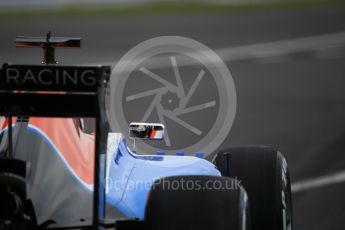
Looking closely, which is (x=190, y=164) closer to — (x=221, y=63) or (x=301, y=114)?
(x=301, y=114)

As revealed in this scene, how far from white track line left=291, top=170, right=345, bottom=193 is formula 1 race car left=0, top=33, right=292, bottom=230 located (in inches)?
82.0

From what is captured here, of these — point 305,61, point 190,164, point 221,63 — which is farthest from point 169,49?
point 190,164

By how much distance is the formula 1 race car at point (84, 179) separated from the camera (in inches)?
139

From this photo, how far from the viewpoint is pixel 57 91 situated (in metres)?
Result: 3.54

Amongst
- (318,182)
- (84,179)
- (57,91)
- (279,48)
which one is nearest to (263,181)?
(84,179)

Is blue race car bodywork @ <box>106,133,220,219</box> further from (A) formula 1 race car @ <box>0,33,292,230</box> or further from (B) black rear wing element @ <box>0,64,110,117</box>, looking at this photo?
(B) black rear wing element @ <box>0,64,110,117</box>

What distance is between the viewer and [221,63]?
8.88 metres

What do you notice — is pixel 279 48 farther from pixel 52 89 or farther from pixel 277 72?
pixel 52 89

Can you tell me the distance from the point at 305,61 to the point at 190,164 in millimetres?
4456

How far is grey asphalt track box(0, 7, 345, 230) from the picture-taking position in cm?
712

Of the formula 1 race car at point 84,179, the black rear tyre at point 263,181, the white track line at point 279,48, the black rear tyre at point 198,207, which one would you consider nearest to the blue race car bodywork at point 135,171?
the formula 1 race car at point 84,179

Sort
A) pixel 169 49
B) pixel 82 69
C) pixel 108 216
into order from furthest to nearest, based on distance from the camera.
→ pixel 169 49, pixel 108 216, pixel 82 69

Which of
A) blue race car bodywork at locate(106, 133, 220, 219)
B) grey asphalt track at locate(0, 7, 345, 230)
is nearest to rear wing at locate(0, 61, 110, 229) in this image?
blue race car bodywork at locate(106, 133, 220, 219)

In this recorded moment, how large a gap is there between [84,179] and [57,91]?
2.06ft
